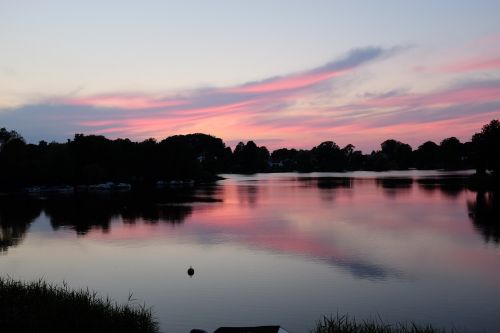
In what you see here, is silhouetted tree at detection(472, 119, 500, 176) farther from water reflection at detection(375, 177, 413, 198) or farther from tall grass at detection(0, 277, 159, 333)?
tall grass at detection(0, 277, 159, 333)

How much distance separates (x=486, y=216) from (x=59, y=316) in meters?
52.2

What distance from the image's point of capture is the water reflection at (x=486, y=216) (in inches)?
1666

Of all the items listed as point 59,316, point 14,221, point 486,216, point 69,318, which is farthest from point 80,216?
point 486,216

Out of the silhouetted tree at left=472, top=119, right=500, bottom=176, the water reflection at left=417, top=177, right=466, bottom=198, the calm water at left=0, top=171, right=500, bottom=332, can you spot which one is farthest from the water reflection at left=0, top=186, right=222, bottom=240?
the silhouetted tree at left=472, top=119, right=500, bottom=176

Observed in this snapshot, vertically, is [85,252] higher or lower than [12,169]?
lower

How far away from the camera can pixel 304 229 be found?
48812 mm

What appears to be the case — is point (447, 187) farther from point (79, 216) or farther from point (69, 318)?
point (69, 318)

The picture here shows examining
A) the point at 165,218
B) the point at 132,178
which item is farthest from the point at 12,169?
the point at 165,218

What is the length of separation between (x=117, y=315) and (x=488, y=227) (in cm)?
4194

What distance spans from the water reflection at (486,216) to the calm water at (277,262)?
0.71ft

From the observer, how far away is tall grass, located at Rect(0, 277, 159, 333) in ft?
49.3

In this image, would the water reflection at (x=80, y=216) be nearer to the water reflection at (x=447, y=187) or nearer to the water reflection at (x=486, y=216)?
the water reflection at (x=486, y=216)

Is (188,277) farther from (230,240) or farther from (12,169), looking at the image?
(12,169)

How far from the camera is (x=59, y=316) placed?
1588cm
